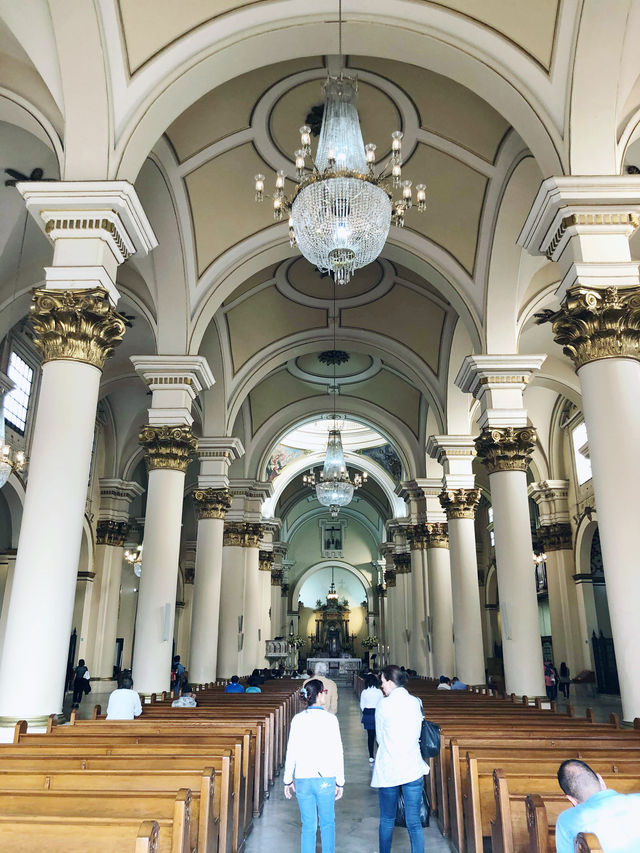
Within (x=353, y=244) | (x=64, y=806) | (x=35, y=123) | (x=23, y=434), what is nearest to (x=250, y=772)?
(x=64, y=806)

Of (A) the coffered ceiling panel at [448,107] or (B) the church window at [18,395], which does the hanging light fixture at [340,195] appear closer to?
(A) the coffered ceiling panel at [448,107]

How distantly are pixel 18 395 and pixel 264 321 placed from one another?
477cm

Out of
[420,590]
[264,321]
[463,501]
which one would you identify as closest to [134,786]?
[463,501]

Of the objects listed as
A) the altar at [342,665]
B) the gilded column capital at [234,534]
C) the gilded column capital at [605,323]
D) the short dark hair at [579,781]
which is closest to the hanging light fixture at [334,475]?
the gilded column capital at [234,534]

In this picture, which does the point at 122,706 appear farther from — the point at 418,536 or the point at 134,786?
the point at 418,536

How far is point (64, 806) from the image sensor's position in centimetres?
255

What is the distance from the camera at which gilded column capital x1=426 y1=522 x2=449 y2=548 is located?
14.4 metres

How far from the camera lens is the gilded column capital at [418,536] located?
14.8m

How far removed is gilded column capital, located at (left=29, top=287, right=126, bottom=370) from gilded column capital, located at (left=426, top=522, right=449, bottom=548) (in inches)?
401

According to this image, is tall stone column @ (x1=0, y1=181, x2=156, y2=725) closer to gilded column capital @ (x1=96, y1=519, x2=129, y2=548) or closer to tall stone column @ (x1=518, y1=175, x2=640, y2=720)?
tall stone column @ (x1=518, y1=175, x2=640, y2=720)

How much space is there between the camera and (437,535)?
1441cm

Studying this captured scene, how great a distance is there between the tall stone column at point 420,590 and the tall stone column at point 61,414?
1023 cm

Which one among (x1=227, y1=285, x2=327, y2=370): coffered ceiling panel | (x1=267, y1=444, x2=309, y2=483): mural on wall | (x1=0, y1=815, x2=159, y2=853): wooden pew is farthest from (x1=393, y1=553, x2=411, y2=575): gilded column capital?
(x1=0, y1=815, x2=159, y2=853): wooden pew

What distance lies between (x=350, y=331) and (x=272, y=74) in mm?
6268
